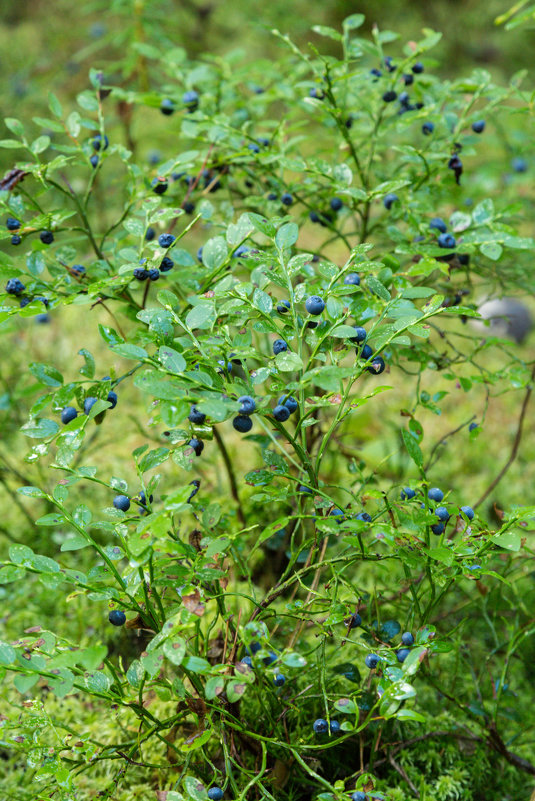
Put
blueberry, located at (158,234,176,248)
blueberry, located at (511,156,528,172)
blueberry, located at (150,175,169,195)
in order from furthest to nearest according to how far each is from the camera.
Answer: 1. blueberry, located at (511,156,528,172)
2. blueberry, located at (150,175,169,195)
3. blueberry, located at (158,234,176,248)

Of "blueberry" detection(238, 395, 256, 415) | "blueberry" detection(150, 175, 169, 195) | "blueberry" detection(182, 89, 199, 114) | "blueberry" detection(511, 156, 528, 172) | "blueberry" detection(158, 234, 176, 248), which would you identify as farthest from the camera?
"blueberry" detection(511, 156, 528, 172)

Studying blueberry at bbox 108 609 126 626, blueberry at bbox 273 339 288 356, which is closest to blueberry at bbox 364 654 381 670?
blueberry at bbox 108 609 126 626

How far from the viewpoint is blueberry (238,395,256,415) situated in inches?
31.3

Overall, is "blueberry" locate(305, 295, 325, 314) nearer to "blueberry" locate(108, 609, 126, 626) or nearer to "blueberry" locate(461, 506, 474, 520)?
"blueberry" locate(461, 506, 474, 520)

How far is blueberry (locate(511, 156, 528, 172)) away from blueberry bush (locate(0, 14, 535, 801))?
1072mm

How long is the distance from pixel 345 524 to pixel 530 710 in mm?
969

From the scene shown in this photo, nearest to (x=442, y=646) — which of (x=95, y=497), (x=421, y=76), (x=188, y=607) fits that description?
(x=188, y=607)

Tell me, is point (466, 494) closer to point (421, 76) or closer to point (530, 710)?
point (530, 710)

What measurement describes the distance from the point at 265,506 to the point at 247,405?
3.23 feet

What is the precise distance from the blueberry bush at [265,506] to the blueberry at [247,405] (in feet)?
0.07

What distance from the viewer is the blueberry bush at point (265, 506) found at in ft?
2.87

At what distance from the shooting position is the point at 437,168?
1316 mm

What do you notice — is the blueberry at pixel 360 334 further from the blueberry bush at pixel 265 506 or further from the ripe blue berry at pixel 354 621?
the ripe blue berry at pixel 354 621

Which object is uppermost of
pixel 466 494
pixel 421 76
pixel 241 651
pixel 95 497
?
pixel 421 76
